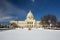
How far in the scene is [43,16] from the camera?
31703mm

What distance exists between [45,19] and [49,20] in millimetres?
1071

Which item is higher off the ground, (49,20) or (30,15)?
(30,15)

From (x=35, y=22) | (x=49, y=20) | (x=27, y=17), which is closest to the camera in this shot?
(x=49, y=20)

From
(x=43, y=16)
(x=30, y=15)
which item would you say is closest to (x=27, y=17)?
(x=30, y=15)

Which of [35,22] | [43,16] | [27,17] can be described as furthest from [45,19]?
[27,17]

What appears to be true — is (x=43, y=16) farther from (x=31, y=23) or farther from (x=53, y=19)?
(x=31, y=23)

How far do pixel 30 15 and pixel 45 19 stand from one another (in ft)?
82.1

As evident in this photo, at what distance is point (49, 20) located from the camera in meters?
30.6

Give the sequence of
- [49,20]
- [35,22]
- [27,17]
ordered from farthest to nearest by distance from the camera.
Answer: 1. [27,17]
2. [35,22]
3. [49,20]

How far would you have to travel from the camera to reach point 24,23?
5531 centimetres

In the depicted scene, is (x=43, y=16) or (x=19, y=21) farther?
(x=19, y=21)

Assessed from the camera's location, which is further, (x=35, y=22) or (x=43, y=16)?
(x=35, y=22)

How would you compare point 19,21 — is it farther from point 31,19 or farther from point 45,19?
point 45,19

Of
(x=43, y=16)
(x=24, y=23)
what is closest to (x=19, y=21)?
(x=24, y=23)
